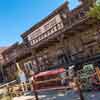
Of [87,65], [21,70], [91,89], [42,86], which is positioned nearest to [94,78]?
[91,89]

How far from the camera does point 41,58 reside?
922 inches

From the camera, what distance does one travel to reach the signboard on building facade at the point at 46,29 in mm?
20705

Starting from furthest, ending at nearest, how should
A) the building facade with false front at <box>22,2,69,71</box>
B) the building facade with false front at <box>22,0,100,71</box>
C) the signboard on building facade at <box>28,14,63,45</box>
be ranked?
the signboard on building facade at <box>28,14,63,45</box>
the building facade with false front at <box>22,2,69,71</box>
the building facade with false front at <box>22,0,100,71</box>

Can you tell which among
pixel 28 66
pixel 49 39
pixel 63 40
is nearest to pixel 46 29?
pixel 63 40

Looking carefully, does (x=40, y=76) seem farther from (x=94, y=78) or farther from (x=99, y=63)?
(x=94, y=78)

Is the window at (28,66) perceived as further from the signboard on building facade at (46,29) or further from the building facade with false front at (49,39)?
the signboard on building facade at (46,29)

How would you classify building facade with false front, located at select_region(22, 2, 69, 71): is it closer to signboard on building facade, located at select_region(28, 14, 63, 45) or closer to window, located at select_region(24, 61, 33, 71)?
signboard on building facade, located at select_region(28, 14, 63, 45)

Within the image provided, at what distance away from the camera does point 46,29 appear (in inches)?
901

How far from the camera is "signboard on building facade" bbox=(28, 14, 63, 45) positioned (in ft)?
67.9

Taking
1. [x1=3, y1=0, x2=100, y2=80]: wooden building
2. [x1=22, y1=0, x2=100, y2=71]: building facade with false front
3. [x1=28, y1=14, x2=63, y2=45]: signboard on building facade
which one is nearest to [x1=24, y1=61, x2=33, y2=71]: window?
[x1=3, y1=0, x2=100, y2=80]: wooden building

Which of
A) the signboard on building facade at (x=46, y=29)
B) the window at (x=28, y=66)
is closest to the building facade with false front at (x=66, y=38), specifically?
the signboard on building facade at (x=46, y=29)

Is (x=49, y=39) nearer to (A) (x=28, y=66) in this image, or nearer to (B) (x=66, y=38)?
(B) (x=66, y=38)

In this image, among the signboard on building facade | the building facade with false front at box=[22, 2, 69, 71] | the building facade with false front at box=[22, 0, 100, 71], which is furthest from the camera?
the signboard on building facade

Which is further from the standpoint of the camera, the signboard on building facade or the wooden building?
the signboard on building facade
